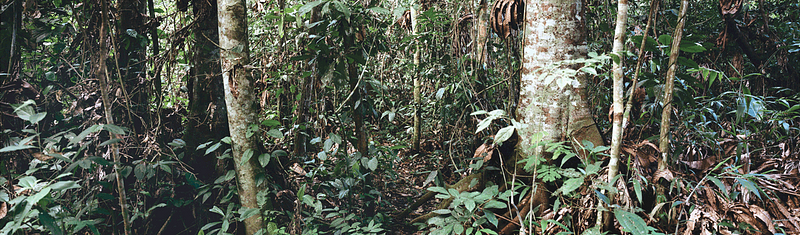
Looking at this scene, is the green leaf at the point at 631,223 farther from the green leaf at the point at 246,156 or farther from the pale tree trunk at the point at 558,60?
the green leaf at the point at 246,156

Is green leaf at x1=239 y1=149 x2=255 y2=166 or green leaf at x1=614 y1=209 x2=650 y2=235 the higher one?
green leaf at x1=239 y1=149 x2=255 y2=166

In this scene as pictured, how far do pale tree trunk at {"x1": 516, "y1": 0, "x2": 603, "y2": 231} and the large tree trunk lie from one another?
214 cm

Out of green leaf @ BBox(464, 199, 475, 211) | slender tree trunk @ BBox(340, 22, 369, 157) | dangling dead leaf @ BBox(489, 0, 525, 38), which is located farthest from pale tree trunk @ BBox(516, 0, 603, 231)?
slender tree trunk @ BBox(340, 22, 369, 157)

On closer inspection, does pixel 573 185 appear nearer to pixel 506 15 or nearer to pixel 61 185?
pixel 506 15

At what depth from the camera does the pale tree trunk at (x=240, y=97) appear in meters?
2.27

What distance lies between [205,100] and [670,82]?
2.93m

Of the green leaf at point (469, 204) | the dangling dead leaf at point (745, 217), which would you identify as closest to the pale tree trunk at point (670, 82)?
the dangling dead leaf at point (745, 217)

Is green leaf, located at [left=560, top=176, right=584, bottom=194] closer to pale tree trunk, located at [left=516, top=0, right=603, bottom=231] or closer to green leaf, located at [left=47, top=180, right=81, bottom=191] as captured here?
pale tree trunk, located at [left=516, top=0, right=603, bottom=231]

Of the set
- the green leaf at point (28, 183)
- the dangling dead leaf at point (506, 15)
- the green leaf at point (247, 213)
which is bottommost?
the green leaf at point (247, 213)

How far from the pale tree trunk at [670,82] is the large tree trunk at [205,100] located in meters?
2.77

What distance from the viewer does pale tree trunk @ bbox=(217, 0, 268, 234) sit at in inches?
89.2

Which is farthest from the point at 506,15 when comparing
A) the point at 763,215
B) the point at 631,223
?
the point at 763,215

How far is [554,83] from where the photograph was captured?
226 centimetres

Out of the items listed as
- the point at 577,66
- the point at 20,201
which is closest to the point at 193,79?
the point at 20,201
